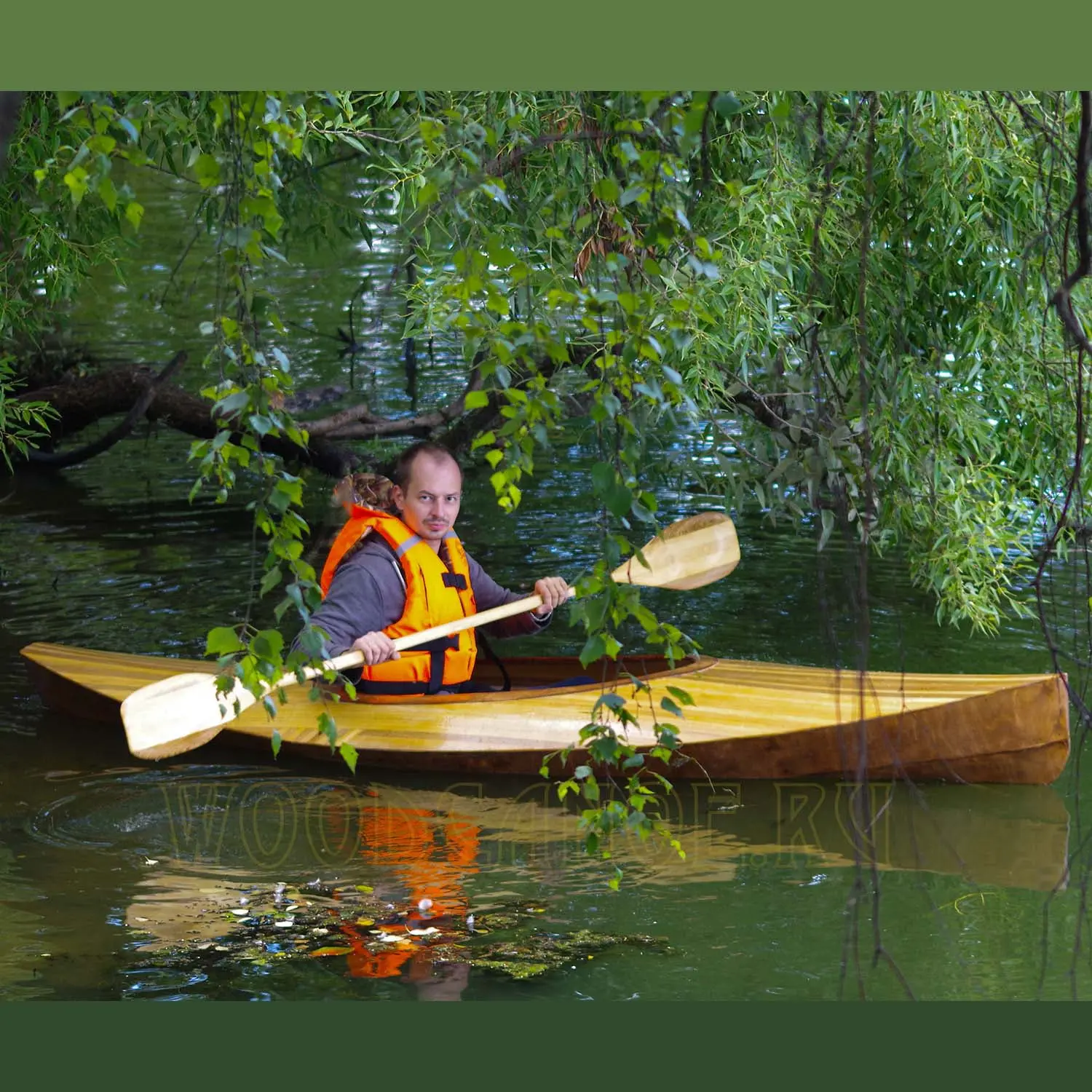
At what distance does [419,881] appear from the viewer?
418 centimetres

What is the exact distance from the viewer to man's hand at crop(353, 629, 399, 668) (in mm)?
4551

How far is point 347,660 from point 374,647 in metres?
0.10

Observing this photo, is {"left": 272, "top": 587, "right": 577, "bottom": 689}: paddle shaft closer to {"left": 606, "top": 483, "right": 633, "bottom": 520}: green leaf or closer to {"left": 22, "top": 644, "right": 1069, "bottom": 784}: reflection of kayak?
{"left": 22, "top": 644, "right": 1069, "bottom": 784}: reflection of kayak

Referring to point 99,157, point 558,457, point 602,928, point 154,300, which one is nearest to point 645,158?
point 99,157

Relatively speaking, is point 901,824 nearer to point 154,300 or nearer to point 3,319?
point 3,319

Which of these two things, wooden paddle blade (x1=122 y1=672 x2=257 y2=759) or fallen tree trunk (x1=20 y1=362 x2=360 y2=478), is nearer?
wooden paddle blade (x1=122 y1=672 x2=257 y2=759)

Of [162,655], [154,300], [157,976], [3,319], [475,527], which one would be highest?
[154,300]

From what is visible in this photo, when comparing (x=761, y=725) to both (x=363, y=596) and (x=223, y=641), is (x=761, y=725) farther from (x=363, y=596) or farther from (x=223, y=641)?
(x=223, y=641)

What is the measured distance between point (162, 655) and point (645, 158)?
4.18m

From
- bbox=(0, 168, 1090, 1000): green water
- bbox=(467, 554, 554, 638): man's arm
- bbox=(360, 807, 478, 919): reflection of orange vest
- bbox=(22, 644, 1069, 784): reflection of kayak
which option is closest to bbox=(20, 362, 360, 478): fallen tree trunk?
bbox=(0, 168, 1090, 1000): green water

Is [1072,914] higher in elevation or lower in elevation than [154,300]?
lower

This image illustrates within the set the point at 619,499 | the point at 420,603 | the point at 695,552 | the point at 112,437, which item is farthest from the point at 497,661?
the point at 112,437

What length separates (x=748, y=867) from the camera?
427 centimetres

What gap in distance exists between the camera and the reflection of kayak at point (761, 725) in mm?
4570
